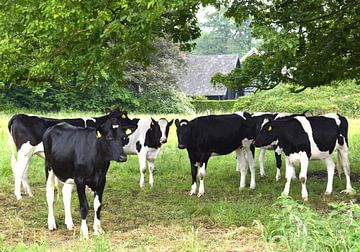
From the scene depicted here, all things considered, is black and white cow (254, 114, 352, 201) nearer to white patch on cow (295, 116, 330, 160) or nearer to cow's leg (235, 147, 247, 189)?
white patch on cow (295, 116, 330, 160)

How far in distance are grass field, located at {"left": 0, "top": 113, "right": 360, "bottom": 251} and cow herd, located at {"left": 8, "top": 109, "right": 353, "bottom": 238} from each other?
357 millimetres

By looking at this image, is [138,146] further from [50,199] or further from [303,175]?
[50,199]

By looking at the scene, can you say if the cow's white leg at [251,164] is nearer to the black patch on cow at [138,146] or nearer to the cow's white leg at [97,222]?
the black patch on cow at [138,146]

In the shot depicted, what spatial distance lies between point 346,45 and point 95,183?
6278mm

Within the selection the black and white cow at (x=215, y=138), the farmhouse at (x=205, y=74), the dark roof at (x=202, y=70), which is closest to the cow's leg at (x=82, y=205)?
the black and white cow at (x=215, y=138)

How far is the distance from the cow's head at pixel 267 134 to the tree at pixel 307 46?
906mm

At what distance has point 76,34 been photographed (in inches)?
382

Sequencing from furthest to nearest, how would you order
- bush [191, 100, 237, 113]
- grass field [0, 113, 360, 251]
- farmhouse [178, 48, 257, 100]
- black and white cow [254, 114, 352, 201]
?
farmhouse [178, 48, 257, 100] → bush [191, 100, 237, 113] → black and white cow [254, 114, 352, 201] → grass field [0, 113, 360, 251]

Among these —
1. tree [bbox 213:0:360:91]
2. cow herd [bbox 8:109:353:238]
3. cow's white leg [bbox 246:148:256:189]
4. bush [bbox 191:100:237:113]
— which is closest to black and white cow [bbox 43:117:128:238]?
cow herd [bbox 8:109:353:238]

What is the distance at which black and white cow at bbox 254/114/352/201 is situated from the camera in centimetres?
1136

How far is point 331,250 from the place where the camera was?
5.43m

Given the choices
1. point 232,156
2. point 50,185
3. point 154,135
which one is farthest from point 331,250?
point 232,156

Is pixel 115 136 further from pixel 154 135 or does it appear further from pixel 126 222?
pixel 154 135

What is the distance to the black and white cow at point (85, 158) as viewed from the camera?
8477mm
